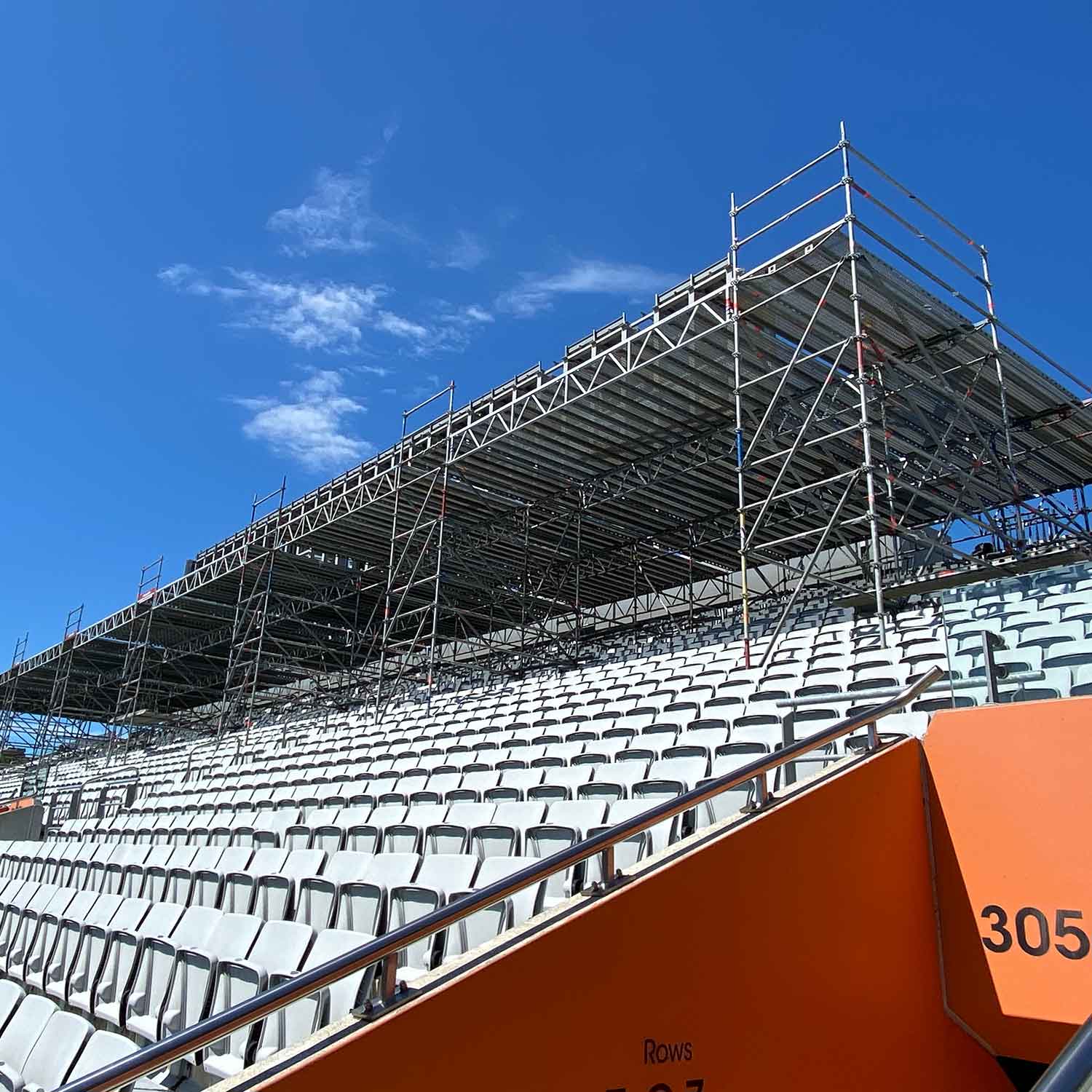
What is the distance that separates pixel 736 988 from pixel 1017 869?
5.19 ft

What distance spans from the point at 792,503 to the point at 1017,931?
13.7 meters

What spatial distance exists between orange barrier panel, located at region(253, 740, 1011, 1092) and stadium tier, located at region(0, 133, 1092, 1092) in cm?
1

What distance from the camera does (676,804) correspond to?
315cm

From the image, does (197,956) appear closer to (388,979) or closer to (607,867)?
(388,979)

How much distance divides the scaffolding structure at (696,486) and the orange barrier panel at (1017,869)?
18.2 feet

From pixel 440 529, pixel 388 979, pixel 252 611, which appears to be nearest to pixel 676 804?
pixel 388 979

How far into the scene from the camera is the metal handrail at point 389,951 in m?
1.96

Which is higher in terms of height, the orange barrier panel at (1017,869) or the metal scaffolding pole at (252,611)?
the metal scaffolding pole at (252,611)

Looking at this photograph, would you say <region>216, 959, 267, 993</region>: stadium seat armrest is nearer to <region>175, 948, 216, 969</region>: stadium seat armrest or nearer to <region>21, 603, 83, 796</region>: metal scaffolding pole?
<region>175, 948, 216, 969</region>: stadium seat armrest

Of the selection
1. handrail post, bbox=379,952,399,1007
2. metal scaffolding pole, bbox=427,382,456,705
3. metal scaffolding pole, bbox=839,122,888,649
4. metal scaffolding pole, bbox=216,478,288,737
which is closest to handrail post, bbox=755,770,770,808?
handrail post, bbox=379,952,399,1007

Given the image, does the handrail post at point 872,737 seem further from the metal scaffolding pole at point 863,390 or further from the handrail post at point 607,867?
the metal scaffolding pole at point 863,390

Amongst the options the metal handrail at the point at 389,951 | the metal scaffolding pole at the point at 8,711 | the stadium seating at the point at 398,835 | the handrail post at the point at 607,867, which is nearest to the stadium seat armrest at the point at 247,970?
the stadium seating at the point at 398,835

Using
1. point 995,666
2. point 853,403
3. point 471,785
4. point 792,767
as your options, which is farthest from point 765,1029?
point 853,403

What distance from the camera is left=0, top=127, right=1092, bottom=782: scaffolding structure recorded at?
480 inches
